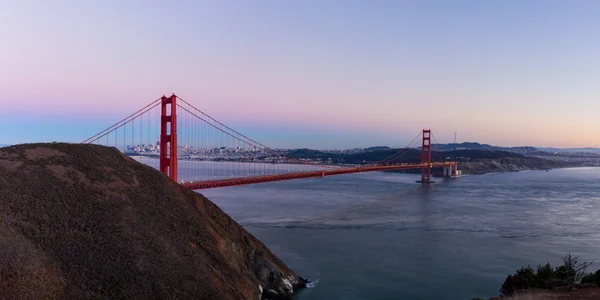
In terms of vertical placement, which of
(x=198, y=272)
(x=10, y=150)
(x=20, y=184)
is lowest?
(x=198, y=272)

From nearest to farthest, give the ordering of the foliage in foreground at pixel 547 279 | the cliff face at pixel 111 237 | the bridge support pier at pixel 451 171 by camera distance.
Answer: the cliff face at pixel 111 237
the foliage in foreground at pixel 547 279
the bridge support pier at pixel 451 171

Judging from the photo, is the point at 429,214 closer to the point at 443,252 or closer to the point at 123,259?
the point at 443,252

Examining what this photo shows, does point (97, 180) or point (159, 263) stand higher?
point (97, 180)

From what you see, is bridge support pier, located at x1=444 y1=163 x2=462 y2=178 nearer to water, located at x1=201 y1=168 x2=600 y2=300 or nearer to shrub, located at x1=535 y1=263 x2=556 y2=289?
water, located at x1=201 y1=168 x2=600 y2=300

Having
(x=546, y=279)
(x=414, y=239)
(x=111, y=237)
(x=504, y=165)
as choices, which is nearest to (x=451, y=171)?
(x=504, y=165)

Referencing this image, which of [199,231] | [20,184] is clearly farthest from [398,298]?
[20,184]

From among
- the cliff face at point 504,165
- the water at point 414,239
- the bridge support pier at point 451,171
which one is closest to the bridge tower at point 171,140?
the water at point 414,239

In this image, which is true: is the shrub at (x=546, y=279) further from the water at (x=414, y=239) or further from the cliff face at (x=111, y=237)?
the cliff face at (x=111, y=237)
